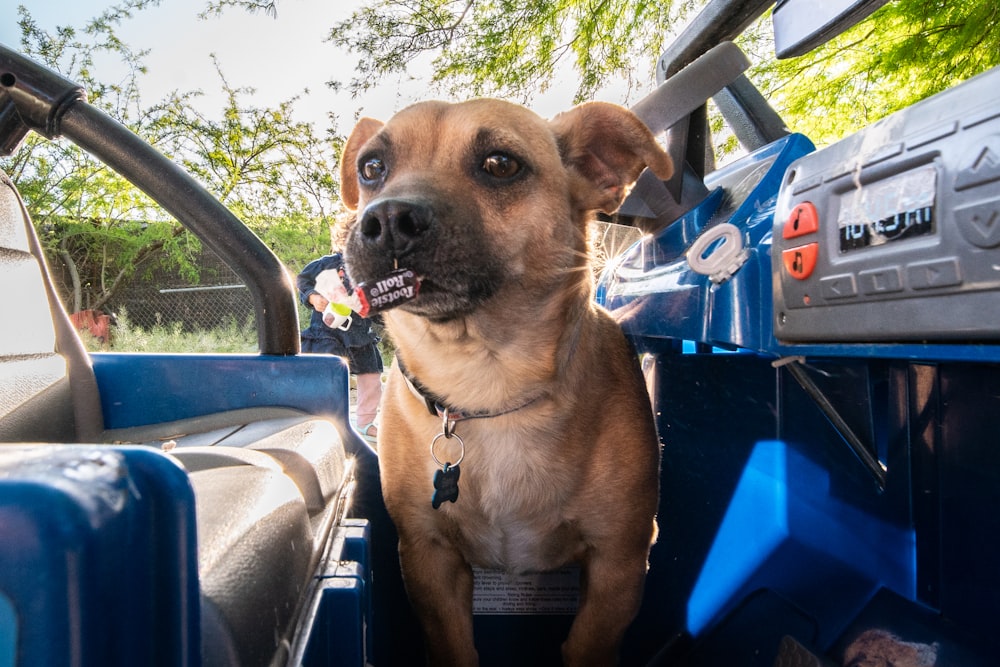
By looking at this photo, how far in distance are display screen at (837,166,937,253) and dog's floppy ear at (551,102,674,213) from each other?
3.69ft

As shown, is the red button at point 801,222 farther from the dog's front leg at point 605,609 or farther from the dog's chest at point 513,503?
the dog's front leg at point 605,609

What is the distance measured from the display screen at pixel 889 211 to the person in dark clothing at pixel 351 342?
4.15m

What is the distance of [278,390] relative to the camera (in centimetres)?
161

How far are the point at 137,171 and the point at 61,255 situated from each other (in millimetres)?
10235

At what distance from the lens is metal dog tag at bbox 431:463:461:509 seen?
147cm

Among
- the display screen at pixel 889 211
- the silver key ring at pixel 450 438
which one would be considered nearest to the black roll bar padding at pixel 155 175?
the silver key ring at pixel 450 438

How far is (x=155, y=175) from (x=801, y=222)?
1.34m

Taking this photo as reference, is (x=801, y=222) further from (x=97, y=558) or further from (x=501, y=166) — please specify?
(x=501, y=166)

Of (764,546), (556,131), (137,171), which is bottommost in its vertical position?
(764,546)

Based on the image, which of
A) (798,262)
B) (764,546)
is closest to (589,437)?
(764,546)

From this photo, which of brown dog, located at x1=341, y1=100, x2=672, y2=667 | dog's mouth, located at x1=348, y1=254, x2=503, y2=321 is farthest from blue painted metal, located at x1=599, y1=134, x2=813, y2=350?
dog's mouth, located at x1=348, y1=254, x2=503, y2=321

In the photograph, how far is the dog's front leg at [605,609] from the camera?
1.59m

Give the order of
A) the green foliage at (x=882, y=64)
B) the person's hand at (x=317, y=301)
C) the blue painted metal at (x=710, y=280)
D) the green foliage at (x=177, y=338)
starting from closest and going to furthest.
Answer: the blue painted metal at (x=710, y=280)
the green foliage at (x=882, y=64)
the person's hand at (x=317, y=301)
the green foliage at (x=177, y=338)

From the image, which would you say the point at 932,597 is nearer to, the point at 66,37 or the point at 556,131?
the point at 556,131
